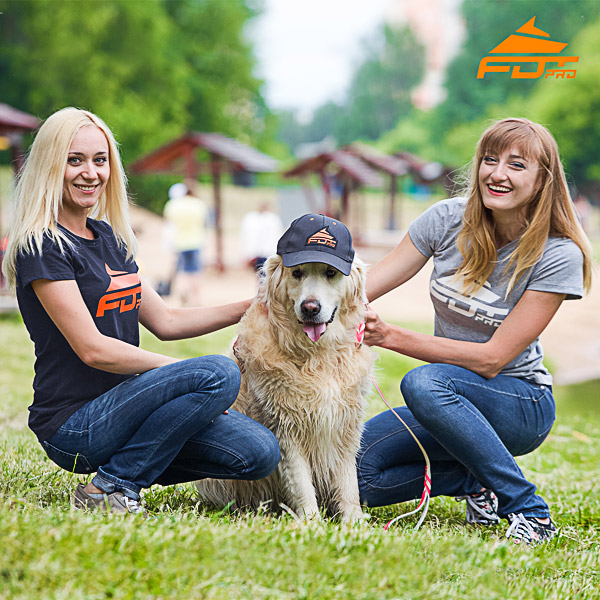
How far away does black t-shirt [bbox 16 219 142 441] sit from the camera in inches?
106

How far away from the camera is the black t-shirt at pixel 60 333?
2705mm

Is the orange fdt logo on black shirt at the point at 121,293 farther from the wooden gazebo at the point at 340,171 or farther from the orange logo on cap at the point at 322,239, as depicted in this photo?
the wooden gazebo at the point at 340,171

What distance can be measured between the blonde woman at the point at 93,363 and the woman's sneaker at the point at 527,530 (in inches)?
44.9

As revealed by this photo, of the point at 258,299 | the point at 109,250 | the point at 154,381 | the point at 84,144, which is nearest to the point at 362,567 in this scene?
the point at 154,381

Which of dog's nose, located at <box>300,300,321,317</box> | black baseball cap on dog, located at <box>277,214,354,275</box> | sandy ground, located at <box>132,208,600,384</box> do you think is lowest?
sandy ground, located at <box>132,208,600,384</box>

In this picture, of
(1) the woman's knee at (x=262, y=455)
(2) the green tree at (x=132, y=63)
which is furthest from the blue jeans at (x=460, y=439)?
(2) the green tree at (x=132, y=63)

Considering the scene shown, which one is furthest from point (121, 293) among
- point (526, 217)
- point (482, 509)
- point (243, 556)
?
point (482, 509)

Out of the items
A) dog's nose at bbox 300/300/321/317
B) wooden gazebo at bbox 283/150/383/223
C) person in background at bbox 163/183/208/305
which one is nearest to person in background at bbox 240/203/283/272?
person in background at bbox 163/183/208/305

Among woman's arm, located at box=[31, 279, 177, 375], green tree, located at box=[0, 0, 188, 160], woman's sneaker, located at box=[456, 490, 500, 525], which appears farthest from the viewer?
green tree, located at box=[0, 0, 188, 160]

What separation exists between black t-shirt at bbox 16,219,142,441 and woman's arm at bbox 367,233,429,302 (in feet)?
4.02

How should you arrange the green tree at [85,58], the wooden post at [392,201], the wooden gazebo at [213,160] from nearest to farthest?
the wooden gazebo at [213,160], the wooden post at [392,201], the green tree at [85,58]

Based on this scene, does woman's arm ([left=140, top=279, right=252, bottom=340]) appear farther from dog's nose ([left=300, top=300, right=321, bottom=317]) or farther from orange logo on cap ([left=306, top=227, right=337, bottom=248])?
orange logo on cap ([left=306, top=227, right=337, bottom=248])

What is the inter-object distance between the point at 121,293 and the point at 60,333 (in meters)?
0.30

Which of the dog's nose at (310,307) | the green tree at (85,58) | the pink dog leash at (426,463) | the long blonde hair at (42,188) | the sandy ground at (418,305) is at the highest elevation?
the green tree at (85,58)
